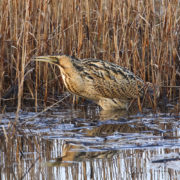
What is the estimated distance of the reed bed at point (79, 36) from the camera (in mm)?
6410

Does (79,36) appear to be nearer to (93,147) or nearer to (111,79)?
(111,79)

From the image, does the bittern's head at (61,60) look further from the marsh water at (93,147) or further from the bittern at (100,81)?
the marsh water at (93,147)

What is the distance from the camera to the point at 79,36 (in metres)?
6.61

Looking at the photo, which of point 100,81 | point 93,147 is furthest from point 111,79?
point 93,147

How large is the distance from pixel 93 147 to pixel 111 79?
2.11 meters

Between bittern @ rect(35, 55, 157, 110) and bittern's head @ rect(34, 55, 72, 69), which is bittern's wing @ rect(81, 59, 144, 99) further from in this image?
bittern's head @ rect(34, 55, 72, 69)

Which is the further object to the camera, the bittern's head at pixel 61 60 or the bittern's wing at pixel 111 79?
the bittern's wing at pixel 111 79

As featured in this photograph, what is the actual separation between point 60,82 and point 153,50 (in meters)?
1.44

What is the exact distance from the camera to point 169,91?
6.79 metres

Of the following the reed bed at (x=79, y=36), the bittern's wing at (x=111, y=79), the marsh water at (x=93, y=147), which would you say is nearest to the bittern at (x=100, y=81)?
the bittern's wing at (x=111, y=79)

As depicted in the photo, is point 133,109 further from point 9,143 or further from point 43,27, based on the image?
point 9,143

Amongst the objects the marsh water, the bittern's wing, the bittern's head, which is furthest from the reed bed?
the marsh water

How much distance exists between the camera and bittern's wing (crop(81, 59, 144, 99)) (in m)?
6.21

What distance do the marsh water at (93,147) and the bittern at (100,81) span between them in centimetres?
31
